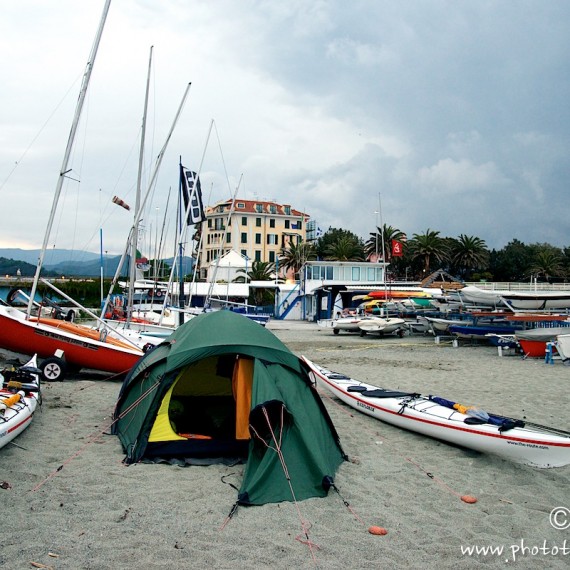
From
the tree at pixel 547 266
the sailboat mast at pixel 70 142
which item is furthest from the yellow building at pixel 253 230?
the sailboat mast at pixel 70 142

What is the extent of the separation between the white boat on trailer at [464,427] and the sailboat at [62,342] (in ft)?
19.9

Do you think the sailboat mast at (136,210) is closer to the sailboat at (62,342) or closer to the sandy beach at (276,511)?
the sailboat at (62,342)

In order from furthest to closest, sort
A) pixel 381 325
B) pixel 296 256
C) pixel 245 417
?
pixel 296 256 → pixel 381 325 → pixel 245 417

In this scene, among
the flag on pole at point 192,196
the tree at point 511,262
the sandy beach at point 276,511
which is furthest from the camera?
the tree at point 511,262

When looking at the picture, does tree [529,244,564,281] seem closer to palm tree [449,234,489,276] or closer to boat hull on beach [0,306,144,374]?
palm tree [449,234,489,276]

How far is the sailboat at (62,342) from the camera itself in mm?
13328

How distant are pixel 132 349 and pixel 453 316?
20534 mm

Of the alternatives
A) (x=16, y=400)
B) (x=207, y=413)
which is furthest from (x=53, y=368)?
(x=207, y=413)

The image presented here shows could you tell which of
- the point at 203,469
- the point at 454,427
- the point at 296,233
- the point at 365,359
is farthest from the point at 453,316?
the point at 296,233

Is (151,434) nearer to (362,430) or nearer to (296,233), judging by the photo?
(362,430)

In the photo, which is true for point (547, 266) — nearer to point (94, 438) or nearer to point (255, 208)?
point (255, 208)

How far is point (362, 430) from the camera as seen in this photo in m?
9.66

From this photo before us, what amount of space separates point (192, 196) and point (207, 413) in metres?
16.4

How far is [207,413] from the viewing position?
31.1 ft
